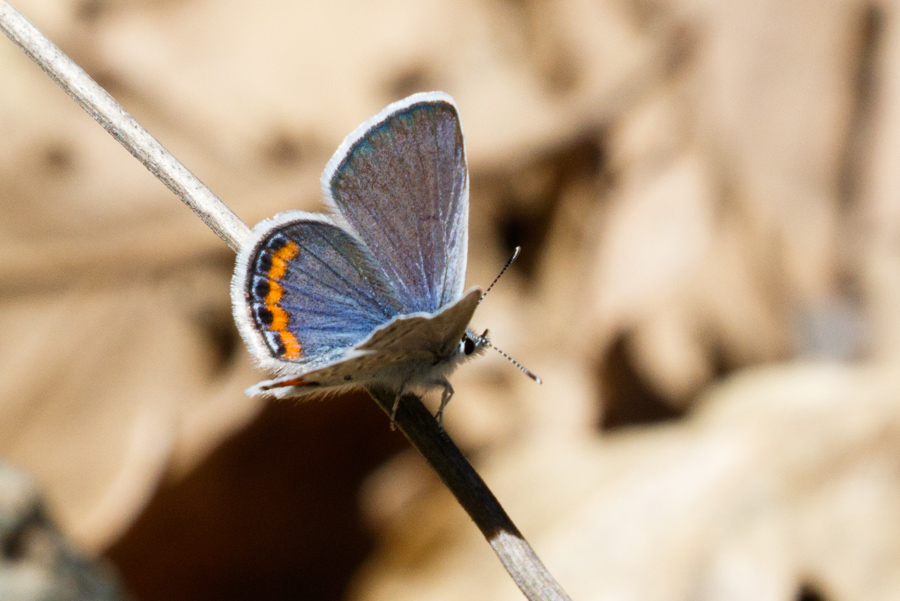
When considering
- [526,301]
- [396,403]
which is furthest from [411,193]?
[526,301]

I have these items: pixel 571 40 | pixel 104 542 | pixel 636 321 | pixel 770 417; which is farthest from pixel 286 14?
pixel 770 417

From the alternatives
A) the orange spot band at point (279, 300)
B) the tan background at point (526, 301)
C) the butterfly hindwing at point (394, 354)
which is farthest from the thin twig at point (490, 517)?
the tan background at point (526, 301)

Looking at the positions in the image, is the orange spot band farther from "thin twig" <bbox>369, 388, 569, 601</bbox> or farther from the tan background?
the tan background

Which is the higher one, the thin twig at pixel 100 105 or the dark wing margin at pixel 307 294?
the thin twig at pixel 100 105

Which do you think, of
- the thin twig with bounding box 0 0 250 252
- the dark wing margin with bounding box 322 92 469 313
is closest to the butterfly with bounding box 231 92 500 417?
the dark wing margin with bounding box 322 92 469 313

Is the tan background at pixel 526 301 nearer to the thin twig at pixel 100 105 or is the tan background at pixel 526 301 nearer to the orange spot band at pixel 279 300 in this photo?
the orange spot band at pixel 279 300

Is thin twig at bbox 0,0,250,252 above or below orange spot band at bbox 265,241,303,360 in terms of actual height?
above
